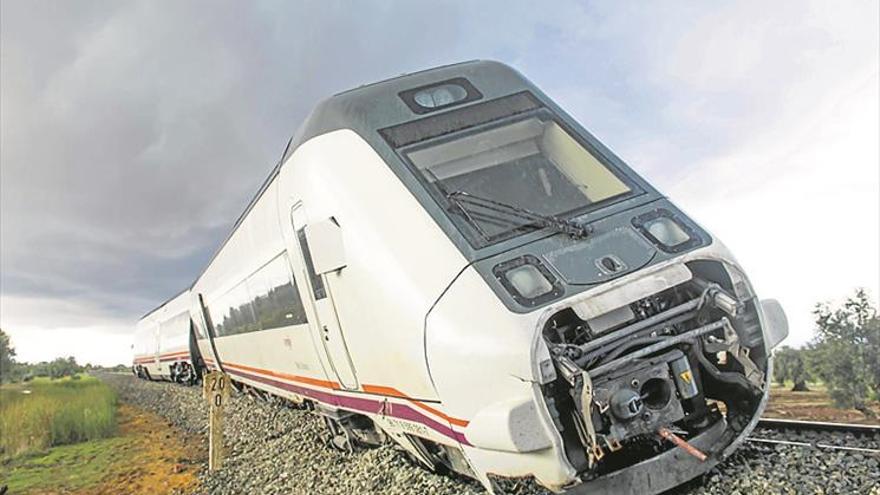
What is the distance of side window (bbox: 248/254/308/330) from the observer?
6.91 m

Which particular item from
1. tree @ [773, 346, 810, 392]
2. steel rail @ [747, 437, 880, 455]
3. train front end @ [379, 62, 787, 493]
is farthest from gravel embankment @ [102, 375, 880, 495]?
tree @ [773, 346, 810, 392]

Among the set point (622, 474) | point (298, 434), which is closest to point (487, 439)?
point (622, 474)

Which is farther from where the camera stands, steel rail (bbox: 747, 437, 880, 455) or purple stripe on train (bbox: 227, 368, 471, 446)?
steel rail (bbox: 747, 437, 880, 455)

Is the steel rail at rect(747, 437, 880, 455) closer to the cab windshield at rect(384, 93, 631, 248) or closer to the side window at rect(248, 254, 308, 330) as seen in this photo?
the cab windshield at rect(384, 93, 631, 248)

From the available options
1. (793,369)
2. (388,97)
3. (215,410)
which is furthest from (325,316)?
(793,369)

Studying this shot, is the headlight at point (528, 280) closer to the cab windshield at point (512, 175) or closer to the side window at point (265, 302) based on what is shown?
the cab windshield at point (512, 175)

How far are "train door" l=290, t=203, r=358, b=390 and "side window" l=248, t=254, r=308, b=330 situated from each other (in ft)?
1.86

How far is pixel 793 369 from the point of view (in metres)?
10.9

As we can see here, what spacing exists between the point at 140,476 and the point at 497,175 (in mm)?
8667

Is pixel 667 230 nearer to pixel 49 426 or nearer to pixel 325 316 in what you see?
pixel 325 316

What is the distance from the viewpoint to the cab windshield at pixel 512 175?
452cm

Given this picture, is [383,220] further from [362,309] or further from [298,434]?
[298,434]

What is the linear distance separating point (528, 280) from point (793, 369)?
883 cm

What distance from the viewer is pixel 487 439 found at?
3699mm
